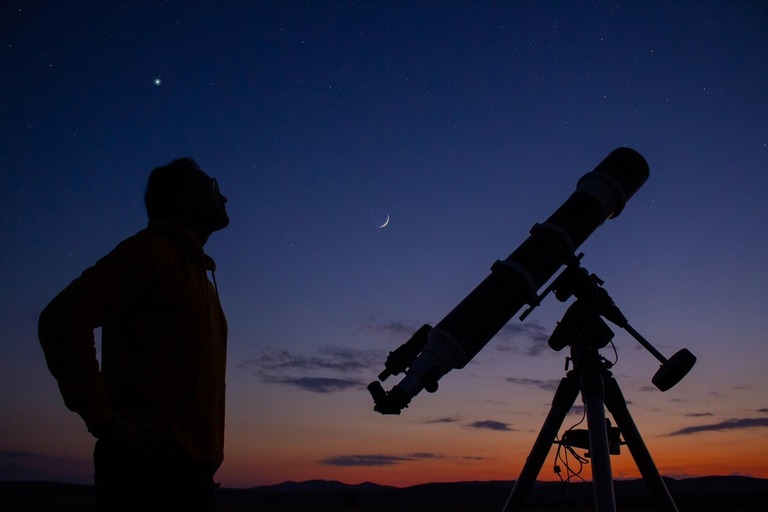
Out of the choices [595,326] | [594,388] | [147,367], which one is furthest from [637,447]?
[147,367]

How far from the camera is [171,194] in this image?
301 cm

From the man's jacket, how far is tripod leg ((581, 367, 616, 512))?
88.9 inches

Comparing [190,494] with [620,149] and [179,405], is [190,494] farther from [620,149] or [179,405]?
[620,149]

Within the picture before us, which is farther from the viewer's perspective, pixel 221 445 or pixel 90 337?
pixel 221 445

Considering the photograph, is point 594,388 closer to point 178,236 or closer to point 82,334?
point 178,236

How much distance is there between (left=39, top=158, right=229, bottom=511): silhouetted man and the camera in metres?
2.01

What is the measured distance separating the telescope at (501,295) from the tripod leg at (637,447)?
1009 mm

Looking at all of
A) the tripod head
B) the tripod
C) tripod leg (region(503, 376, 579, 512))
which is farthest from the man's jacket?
the tripod head

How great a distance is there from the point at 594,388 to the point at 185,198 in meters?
2.92

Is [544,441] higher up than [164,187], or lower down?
lower down

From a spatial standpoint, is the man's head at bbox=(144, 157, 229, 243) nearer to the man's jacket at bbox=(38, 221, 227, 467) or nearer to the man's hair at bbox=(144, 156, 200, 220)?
the man's hair at bbox=(144, 156, 200, 220)

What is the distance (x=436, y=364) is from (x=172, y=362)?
2.33 meters

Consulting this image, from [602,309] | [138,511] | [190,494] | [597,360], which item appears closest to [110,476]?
[138,511]

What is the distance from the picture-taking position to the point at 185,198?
303cm
